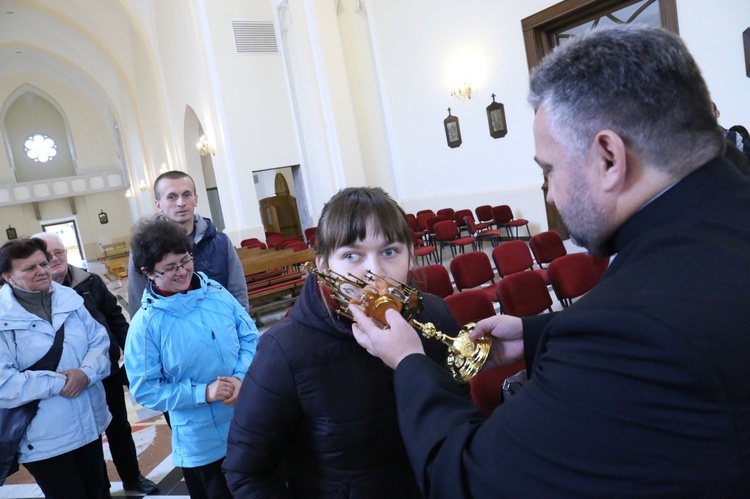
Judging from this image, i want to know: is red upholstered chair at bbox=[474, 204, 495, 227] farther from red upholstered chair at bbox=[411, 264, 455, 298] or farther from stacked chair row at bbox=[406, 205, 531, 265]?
red upholstered chair at bbox=[411, 264, 455, 298]

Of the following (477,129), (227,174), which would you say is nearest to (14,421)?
(477,129)

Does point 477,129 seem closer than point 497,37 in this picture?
No

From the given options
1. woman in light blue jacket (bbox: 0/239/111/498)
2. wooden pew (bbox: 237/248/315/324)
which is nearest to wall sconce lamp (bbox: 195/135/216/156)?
wooden pew (bbox: 237/248/315/324)

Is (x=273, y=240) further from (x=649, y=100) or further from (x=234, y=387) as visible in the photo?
(x=649, y=100)

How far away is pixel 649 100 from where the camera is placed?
0.75 meters

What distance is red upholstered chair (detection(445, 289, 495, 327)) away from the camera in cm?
A: 340

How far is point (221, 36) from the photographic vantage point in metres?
12.6

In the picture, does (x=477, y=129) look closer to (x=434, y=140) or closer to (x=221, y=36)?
(x=434, y=140)

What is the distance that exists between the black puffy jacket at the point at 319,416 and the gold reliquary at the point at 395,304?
0.13 meters

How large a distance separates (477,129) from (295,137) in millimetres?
5687

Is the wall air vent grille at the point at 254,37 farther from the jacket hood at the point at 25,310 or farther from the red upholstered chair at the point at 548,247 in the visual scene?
the jacket hood at the point at 25,310

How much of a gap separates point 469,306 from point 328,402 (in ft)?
7.83

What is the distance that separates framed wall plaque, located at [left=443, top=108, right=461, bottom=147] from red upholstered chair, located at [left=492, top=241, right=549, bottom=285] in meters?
5.64

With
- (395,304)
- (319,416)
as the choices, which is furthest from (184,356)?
(395,304)
